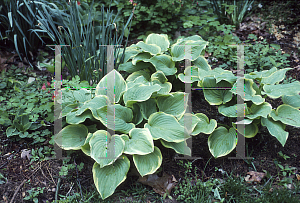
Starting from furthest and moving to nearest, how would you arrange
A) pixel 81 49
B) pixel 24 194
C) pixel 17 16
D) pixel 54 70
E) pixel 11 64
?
pixel 11 64
pixel 17 16
pixel 54 70
pixel 81 49
pixel 24 194

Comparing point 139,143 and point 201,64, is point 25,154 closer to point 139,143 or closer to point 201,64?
point 139,143

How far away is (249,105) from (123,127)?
3.63ft

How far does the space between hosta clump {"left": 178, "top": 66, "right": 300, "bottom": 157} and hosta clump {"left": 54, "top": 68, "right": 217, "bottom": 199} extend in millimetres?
168

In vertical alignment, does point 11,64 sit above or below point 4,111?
above

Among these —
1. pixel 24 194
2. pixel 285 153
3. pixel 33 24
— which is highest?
pixel 33 24

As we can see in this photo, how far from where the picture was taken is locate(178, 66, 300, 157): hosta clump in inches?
74.5

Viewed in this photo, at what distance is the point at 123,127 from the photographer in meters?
1.82

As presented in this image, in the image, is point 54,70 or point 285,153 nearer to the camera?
point 285,153

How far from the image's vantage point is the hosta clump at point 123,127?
1681 millimetres

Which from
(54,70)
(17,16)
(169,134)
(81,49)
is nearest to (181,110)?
(169,134)

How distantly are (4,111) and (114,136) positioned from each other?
115 centimetres

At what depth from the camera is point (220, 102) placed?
211 centimetres

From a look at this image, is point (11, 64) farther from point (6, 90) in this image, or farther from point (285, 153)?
point (285, 153)

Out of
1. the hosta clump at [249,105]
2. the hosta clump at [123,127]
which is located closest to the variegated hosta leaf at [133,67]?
the hosta clump at [123,127]
